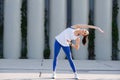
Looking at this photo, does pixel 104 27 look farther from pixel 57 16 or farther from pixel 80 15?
pixel 57 16

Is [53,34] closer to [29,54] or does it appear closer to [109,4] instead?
[29,54]

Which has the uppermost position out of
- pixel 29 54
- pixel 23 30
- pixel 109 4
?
pixel 109 4

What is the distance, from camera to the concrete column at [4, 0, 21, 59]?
17500 mm

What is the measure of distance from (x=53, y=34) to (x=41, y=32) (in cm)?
55

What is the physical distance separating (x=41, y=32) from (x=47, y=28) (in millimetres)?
1064

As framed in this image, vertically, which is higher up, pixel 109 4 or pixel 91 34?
pixel 109 4

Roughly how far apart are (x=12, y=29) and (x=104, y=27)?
4.13 meters

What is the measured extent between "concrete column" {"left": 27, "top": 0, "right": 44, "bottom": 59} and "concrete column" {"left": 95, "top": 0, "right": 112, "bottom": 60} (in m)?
2.55

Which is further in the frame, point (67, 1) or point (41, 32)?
point (67, 1)

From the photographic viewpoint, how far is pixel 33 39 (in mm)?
17719

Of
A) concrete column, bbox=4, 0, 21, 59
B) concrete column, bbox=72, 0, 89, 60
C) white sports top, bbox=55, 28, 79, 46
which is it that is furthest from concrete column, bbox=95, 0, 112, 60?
white sports top, bbox=55, 28, 79, 46

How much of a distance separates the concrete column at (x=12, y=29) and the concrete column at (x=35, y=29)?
1.63 feet

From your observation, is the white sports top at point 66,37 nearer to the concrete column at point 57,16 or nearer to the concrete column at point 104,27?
the concrete column at point 57,16

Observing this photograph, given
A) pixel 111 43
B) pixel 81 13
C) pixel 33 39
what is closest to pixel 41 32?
pixel 33 39
